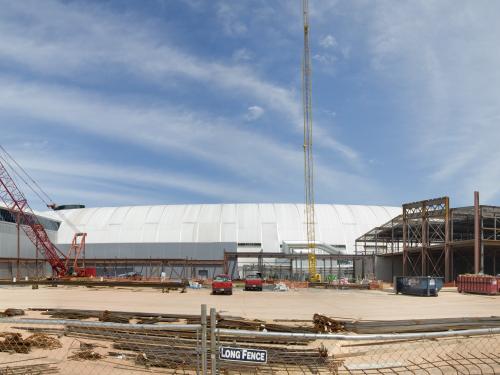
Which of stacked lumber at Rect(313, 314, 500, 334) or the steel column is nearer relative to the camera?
stacked lumber at Rect(313, 314, 500, 334)

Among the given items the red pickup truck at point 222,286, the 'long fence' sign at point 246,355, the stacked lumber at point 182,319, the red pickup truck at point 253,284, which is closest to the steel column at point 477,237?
the red pickup truck at point 253,284

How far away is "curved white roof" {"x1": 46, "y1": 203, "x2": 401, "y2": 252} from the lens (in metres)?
91.2

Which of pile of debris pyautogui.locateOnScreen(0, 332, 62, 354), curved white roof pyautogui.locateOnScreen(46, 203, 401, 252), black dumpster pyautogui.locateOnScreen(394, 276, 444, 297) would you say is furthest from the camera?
curved white roof pyautogui.locateOnScreen(46, 203, 401, 252)

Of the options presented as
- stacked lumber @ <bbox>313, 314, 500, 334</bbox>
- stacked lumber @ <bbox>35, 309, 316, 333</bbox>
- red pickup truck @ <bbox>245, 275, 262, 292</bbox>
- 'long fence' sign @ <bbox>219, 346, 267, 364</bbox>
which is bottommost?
red pickup truck @ <bbox>245, 275, 262, 292</bbox>

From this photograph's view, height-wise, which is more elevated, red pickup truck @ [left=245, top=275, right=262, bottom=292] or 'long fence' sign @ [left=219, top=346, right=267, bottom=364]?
'long fence' sign @ [left=219, top=346, right=267, bottom=364]

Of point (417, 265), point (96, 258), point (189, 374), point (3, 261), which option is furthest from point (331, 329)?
point (96, 258)

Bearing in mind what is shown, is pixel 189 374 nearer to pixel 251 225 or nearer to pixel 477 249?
pixel 477 249

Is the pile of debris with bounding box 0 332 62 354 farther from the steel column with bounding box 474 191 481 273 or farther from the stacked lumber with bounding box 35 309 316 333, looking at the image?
the steel column with bounding box 474 191 481 273

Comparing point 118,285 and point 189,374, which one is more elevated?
point 189,374

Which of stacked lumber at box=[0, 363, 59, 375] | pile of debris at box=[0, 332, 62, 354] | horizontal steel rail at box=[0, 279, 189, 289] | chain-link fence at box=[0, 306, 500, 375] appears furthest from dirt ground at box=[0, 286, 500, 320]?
horizontal steel rail at box=[0, 279, 189, 289]

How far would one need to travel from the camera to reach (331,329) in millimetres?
16359

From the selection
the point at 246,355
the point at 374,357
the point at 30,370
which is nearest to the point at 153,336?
the point at 30,370

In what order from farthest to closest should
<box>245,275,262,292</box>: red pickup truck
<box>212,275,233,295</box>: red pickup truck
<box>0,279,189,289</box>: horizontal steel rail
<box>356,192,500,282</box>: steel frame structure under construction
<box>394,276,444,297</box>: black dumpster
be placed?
<box>356,192,500,282</box>: steel frame structure under construction
<box>0,279,189,289</box>: horizontal steel rail
<box>245,275,262,292</box>: red pickup truck
<box>394,276,444,297</box>: black dumpster
<box>212,275,233,295</box>: red pickup truck

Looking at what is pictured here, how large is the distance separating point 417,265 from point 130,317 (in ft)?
198
